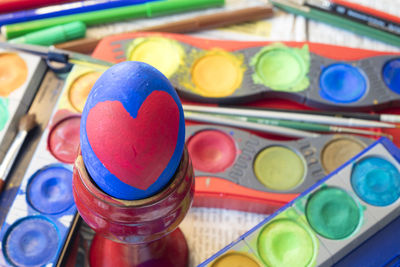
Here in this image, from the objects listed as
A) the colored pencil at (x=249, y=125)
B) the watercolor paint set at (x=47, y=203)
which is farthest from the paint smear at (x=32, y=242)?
the colored pencil at (x=249, y=125)

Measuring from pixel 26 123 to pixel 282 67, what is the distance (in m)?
0.35

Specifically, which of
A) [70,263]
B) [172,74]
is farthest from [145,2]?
[70,263]

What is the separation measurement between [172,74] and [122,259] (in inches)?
10.0

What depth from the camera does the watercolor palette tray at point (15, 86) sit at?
→ 1.79 feet

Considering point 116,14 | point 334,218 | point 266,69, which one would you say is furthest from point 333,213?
point 116,14

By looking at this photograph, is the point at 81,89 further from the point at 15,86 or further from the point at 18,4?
the point at 18,4

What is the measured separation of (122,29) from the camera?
732 millimetres

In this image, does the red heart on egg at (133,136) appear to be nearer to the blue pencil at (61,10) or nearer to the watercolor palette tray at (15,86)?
the watercolor palette tray at (15,86)

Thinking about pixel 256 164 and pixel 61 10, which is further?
pixel 61 10

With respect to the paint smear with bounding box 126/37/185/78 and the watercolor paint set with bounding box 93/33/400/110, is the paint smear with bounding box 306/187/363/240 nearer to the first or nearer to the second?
the watercolor paint set with bounding box 93/33/400/110

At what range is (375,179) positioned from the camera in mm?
517

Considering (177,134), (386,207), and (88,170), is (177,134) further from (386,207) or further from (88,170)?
(386,207)

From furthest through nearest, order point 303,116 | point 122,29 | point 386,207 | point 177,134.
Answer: point 122,29 → point 303,116 → point 386,207 → point 177,134

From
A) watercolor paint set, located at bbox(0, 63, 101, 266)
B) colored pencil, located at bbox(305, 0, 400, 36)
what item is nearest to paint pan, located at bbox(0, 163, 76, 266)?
watercolor paint set, located at bbox(0, 63, 101, 266)
